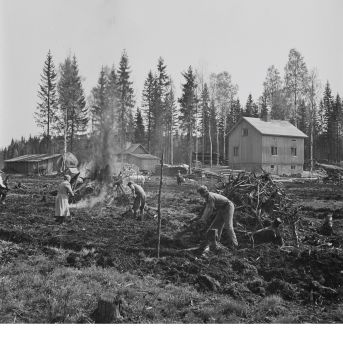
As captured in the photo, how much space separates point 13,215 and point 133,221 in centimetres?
383

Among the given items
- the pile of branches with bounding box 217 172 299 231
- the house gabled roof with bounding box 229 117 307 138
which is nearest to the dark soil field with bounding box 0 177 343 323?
the pile of branches with bounding box 217 172 299 231

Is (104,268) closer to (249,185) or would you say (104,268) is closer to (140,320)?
(140,320)

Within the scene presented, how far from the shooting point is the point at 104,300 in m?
4.92

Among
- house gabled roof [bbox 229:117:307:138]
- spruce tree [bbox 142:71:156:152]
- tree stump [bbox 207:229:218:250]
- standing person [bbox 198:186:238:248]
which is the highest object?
house gabled roof [bbox 229:117:307:138]

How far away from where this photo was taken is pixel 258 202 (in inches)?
Answer: 402

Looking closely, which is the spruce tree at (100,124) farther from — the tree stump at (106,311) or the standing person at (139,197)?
the tree stump at (106,311)

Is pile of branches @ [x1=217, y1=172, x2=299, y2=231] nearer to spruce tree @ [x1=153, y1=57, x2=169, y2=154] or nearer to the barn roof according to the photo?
spruce tree @ [x1=153, y1=57, x2=169, y2=154]

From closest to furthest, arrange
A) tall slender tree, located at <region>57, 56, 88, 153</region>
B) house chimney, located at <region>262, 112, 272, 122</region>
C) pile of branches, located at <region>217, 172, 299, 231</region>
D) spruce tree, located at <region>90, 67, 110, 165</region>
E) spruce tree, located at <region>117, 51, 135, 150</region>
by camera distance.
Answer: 1. spruce tree, located at <region>117, 51, 135, 150</region>
2. pile of branches, located at <region>217, 172, 299, 231</region>
3. spruce tree, located at <region>90, 67, 110, 165</region>
4. tall slender tree, located at <region>57, 56, 88, 153</region>
5. house chimney, located at <region>262, 112, 272, 122</region>

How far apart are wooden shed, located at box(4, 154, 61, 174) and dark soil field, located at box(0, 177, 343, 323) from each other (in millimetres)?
25278

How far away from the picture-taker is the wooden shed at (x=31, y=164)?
3422 cm

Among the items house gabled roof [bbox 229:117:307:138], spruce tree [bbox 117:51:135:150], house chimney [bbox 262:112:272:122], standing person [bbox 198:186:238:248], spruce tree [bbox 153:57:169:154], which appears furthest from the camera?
house chimney [bbox 262:112:272:122]

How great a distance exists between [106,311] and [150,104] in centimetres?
1167

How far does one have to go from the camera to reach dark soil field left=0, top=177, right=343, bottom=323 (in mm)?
5156

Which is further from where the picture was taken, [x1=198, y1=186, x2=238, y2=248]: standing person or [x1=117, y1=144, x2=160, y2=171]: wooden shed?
[x1=117, y1=144, x2=160, y2=171]: wooden shed
